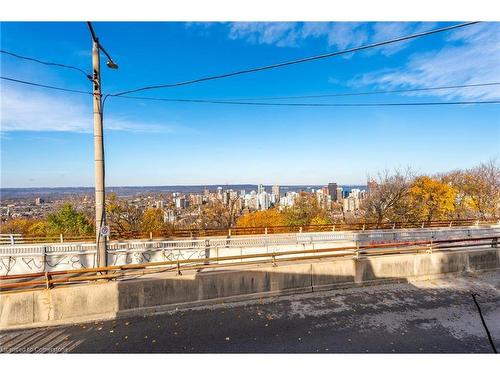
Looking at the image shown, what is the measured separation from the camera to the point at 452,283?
8.91 meters

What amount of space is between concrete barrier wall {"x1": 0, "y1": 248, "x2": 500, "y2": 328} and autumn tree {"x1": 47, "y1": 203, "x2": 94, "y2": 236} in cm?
1987

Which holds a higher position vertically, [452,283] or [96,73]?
[96,73]

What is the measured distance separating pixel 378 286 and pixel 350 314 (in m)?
2.60

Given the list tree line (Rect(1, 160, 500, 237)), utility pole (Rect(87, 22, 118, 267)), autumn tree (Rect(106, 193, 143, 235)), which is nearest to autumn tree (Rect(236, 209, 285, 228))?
tree line (Rect(1, 160, 500, 237))

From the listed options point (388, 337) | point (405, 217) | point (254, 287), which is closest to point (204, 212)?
point (405, 217)

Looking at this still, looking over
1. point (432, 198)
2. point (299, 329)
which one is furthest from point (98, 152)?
point (432, 198)

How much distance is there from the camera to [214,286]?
295 inches

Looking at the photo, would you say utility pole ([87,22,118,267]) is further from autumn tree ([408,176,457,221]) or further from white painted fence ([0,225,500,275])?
autumn tree ([408,176,457,221])

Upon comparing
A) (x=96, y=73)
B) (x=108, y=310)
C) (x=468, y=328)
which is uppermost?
(x=96, y=73)

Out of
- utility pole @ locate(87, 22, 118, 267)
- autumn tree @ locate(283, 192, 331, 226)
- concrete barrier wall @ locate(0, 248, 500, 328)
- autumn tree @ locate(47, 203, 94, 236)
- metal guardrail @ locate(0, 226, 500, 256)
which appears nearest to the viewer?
concrete barrier wall @ locate(0, 248, 500, 328)

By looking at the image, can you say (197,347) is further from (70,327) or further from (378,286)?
(378,286)

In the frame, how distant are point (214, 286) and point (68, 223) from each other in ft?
75.0

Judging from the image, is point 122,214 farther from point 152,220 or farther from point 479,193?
point 479,193

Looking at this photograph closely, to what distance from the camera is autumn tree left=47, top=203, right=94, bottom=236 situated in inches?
926
